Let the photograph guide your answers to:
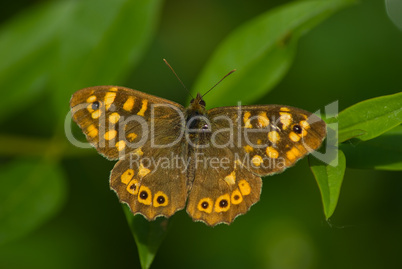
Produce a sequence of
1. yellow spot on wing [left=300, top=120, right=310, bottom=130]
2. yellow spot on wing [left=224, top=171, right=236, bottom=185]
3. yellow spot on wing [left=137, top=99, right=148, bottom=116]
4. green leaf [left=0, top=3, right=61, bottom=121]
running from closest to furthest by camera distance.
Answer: yellow spot on wing [left=300, top=120, right=310, bottom=130], yellow spot on wing [left=224, top=171, right=236, bottom=185], yellow spot on wing [left=137, top=99, right=148, bottom=116], green leaf [left=0, top=3, right=61, bottom=121]

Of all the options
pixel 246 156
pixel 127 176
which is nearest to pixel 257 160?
pixel 246 156

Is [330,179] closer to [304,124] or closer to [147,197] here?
[304,124]

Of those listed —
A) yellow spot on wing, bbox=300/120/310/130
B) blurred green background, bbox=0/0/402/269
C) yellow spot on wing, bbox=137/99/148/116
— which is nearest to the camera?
yellow spot on wing, bbox=300/120/310/130

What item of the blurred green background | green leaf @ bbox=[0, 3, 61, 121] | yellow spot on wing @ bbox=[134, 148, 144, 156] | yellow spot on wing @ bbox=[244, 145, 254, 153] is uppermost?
green leaf @ bbox=[0, 3, 61, 121]

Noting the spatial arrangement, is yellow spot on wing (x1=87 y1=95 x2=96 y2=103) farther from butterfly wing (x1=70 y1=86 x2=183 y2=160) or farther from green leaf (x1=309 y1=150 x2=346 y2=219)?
green leaf (x1=309 y1=150 x2=346 y2=219)

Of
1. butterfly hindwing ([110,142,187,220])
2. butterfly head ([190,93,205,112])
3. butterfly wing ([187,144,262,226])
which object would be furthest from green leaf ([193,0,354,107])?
butterfly hindwing ([110,142,187,220])

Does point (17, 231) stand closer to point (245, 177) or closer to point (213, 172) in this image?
point (213, 172)

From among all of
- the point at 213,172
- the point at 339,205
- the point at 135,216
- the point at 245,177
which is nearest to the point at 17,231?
the point at 135,216

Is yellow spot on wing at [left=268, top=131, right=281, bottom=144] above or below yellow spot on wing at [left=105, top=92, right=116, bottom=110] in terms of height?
below
